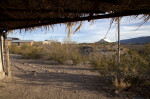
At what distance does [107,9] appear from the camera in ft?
7.30

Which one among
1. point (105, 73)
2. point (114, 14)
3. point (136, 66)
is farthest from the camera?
point (105, 73)

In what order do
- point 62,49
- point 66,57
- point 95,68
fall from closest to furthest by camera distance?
point 95,68 → point 66,57 → point 62,49

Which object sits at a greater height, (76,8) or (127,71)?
(76,8)

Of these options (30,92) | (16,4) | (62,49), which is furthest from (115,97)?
(62,49)

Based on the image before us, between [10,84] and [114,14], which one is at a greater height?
[114,14]

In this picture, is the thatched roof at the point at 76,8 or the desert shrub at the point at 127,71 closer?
the thatched roof at the point at 76,8

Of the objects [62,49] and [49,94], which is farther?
[62,49]

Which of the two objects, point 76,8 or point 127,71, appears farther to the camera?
point 127,71

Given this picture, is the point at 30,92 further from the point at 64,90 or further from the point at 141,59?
the point at 141,59

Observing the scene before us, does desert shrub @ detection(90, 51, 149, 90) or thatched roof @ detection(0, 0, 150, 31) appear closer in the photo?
thatched roof @ detection(0, 0, 150, 31)

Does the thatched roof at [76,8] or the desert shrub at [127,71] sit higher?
the thatched roof at [76,8]

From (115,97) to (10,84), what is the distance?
4519mm

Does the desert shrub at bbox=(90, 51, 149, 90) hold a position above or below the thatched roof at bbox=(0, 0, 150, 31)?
below

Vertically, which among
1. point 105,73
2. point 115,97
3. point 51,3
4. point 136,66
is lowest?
point 115,97
